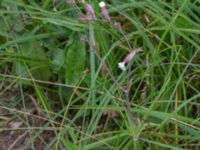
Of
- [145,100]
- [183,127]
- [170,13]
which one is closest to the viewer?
[183,127]

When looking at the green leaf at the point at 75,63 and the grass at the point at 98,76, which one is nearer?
the grass at the point at 98,76

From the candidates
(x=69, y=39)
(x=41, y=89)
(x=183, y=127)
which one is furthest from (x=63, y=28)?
(x=183, y=127)

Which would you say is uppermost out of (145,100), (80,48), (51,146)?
(80,48)

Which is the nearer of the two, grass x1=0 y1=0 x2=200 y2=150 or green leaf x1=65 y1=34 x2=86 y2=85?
grass x1=0 y1=0 x2=200 y2=150

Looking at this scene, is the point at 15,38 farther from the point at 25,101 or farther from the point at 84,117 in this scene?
the point at 84,117
